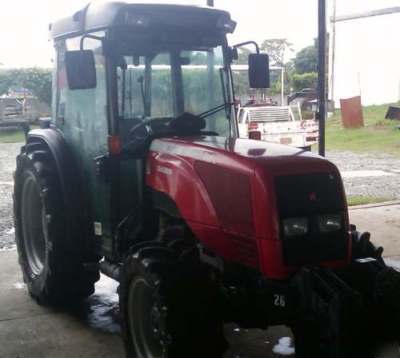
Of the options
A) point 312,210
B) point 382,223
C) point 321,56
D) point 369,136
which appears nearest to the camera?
point 312,210

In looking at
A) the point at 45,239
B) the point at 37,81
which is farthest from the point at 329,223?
the point at 37,81

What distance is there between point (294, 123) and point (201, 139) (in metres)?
12.5

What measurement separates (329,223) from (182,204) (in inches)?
34.3

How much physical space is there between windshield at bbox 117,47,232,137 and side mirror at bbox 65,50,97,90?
33cm

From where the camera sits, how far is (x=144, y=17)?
13.4 feet

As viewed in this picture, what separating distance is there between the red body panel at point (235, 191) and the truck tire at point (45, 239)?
3.76ft

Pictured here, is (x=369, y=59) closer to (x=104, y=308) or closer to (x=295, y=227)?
(x=104, y=308)

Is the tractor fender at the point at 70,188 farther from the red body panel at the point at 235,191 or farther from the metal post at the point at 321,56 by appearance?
the metal post at the point at 321,56

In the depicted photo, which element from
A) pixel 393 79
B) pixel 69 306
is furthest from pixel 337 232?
pixel 393 79

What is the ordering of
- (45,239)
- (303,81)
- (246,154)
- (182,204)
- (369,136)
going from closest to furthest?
(246,154)
(182,204)
(45,239)
(369,136)
(303,81)

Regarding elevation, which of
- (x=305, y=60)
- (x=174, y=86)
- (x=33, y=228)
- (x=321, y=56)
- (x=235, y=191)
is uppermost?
(x=305, y=60)

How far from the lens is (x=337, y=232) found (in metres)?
3.55

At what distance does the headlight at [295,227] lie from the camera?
3.38 meters

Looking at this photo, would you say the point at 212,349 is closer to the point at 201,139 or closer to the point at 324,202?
the point at 324,202
